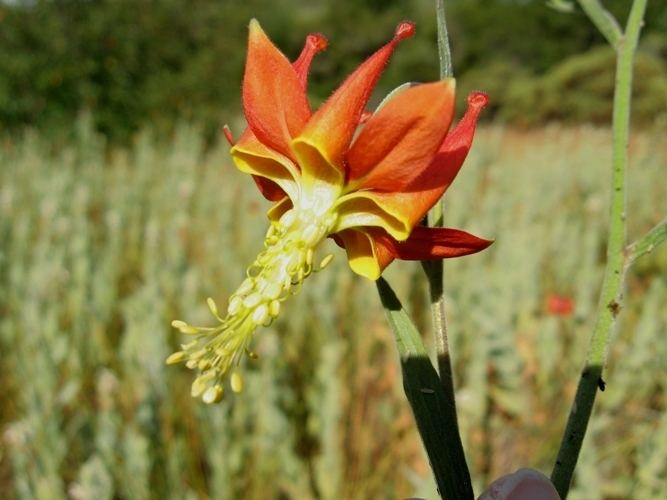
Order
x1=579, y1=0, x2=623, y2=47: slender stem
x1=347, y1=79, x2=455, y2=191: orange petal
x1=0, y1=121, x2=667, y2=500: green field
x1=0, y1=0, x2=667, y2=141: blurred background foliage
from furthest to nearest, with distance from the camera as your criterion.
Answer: x1=0, y1=0, x2=667, y2=141: blurred background foliage, x1=0, y1=121, x2=667, y2=500: green field, x1=579, y1=0, x2=623, y2=47: slender stem, x1=347, y1=79, x2=455, y2=191: orange petal

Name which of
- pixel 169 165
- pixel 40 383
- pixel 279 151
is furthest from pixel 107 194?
pixel 279 151

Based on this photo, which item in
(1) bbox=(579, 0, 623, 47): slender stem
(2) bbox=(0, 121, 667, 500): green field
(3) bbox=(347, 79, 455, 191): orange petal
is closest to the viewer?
(3) bbox=(347, 79, 455, 191): orange petal

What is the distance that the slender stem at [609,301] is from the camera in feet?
1.00

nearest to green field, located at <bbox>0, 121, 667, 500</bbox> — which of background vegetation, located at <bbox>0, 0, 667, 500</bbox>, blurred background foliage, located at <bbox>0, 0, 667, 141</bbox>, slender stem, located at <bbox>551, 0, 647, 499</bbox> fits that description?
background vegetation, located at <bbox>0, 0, 667, 500</bbox>

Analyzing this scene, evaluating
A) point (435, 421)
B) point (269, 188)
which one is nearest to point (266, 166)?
point (269, 188)

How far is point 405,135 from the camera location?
0.83 feet

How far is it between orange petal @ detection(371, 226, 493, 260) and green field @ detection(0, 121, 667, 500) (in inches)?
22.2

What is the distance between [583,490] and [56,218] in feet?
5.21

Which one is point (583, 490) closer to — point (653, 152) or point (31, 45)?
point (653, 152)

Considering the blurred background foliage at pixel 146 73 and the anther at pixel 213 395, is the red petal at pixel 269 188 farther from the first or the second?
the blurred background foliage at pixel 146 73

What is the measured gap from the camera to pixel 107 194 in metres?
2.59

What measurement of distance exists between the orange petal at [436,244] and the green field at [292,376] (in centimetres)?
56

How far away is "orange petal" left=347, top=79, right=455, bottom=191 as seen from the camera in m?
0.24

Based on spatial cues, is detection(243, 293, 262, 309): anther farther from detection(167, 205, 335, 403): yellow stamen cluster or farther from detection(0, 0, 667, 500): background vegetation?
detection(0, 0, 667, 500): background vegetation
